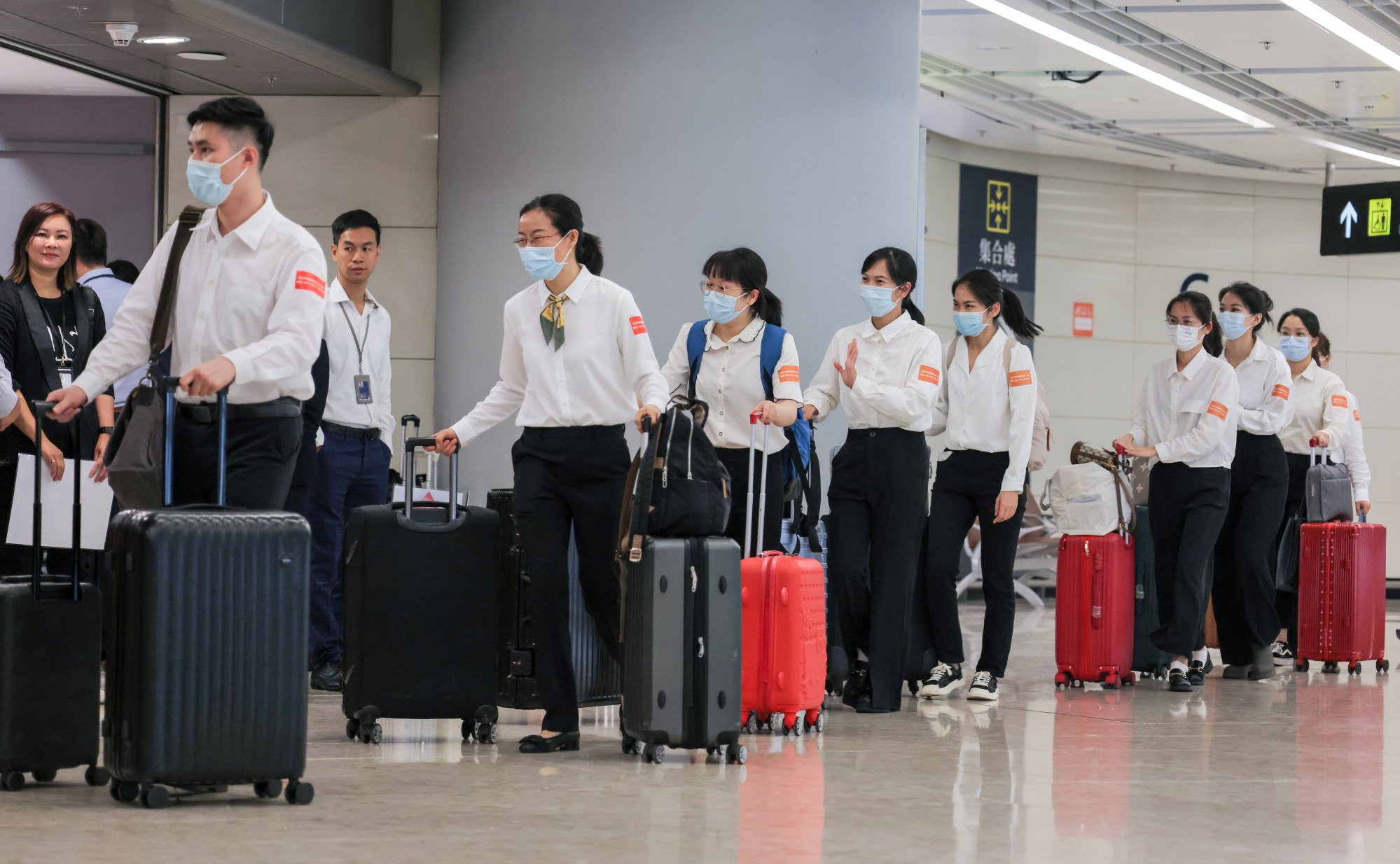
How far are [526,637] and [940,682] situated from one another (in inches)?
75.8

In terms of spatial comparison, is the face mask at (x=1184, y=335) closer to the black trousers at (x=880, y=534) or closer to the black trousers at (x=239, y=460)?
the black trousers at (x=880, y=534)

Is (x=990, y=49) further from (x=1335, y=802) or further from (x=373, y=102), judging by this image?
(x=1335, y=802)

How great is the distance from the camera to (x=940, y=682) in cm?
668

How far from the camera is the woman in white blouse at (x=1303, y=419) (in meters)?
8.88

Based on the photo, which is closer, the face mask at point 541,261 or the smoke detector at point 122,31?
the face mask at point 541,261

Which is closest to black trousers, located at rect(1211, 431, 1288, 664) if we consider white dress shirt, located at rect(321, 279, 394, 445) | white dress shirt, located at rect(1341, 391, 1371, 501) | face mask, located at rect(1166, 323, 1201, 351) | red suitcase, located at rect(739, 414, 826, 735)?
face mask, located at rect(1166, 323, 1201, 351)

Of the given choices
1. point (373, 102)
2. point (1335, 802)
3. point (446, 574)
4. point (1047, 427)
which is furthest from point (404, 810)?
point (373, 102)

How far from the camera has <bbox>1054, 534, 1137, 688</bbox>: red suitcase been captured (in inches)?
286

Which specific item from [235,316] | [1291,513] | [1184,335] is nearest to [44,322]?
[235,316]

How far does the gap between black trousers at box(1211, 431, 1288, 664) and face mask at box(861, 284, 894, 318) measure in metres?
2.69

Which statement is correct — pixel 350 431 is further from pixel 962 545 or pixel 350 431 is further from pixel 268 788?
pixel 268 788

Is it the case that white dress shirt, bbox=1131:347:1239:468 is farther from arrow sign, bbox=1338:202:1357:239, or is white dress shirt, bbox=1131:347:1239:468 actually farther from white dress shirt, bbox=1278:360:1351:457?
arrow sign, bbox=1338:202:1357:239

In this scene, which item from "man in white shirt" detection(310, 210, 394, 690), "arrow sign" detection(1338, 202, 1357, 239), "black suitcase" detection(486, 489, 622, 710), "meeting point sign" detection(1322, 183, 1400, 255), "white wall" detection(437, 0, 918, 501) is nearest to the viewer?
"black suitcase" detection(486, 489, 622, 710)

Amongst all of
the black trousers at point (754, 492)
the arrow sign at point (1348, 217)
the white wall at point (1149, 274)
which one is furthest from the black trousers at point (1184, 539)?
the white wall at point (1149, 274)
